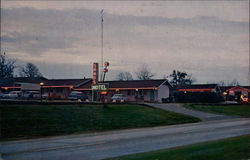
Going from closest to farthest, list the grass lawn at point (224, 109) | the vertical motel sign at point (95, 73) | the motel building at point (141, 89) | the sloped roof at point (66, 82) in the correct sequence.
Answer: the grass lawn at point (224, 109)
the vertical motel sign at point (95, 73)
the motel building at point (141, 89)
the sloped roof at point (66, 82)

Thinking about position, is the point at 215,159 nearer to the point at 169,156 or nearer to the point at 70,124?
the point at 169,156

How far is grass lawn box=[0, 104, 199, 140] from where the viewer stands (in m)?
23.4

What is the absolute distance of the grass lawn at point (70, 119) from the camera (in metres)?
23.4

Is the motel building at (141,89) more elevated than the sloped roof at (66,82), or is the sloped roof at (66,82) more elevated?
the sloped roof at (66,82)

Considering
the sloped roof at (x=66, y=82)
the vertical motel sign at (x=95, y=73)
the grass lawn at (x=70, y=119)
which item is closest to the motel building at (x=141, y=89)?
the sloped roof at (x=66, y=82)

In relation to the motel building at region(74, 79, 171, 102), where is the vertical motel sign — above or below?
above

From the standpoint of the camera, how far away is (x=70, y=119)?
1107 inches

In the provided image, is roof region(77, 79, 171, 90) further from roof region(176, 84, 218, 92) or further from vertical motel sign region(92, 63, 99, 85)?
vertical motel sign region(92, 63, 99, 85)

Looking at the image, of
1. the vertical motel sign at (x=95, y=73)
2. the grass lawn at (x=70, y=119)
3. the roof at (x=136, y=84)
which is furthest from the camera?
the roof at (x=136, y=84)

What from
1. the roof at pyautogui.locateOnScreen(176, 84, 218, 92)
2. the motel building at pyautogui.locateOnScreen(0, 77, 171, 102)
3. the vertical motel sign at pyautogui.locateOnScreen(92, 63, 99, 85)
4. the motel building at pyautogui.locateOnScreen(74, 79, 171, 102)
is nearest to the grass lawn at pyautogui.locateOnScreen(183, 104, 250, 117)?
the vertical motel sign at pyautogui.locateOnScreen(92, 63, 99, 85)

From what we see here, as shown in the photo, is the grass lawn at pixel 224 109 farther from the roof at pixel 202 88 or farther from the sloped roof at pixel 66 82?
the sloped roof at pixel 66 82

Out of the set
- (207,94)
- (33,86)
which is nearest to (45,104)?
(207,94)

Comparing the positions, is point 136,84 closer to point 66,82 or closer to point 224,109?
point 66,82

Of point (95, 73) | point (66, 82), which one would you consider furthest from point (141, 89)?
point (95, 73)
